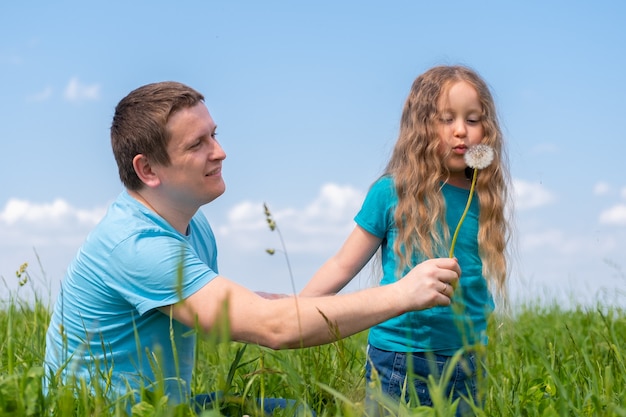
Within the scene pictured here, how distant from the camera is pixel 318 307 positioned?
8.54ft

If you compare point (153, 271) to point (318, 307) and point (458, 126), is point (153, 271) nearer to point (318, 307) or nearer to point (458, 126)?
point (318, 307)

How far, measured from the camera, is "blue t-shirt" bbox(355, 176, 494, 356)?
3.41 m

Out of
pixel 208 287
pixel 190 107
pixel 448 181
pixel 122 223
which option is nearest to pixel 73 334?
pixel 122 223

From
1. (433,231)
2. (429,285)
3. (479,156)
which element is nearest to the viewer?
(429,285)

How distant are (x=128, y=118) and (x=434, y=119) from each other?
1377mm

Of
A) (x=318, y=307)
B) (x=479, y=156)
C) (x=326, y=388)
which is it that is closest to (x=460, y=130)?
(x=479, y=156)

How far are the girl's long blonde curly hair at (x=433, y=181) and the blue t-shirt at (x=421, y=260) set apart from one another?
0.14 ft

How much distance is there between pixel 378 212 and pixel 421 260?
29 centimetres

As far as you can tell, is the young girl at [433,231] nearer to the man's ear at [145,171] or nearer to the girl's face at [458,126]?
the girl's face at [458,126]

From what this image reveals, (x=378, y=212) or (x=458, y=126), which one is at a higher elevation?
(x=458, y=126)

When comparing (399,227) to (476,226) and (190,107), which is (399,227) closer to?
(476,226)

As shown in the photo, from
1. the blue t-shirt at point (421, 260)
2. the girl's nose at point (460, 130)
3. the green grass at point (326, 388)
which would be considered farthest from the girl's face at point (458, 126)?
the green grass at point (326, 388)

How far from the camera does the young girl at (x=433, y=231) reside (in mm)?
3410

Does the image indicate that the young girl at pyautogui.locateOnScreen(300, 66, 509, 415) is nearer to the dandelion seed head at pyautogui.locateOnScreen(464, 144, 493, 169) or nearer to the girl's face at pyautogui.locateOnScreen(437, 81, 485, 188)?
the girl's face at pyautogui.locateOnScreen(437, 81, 485, 188)
